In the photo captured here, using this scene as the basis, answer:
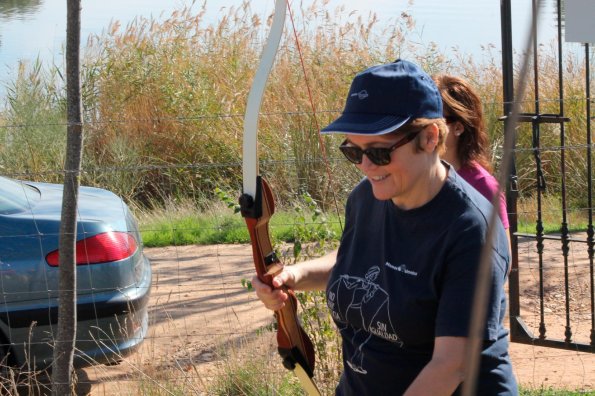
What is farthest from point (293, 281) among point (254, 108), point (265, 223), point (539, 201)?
point (539, 201)

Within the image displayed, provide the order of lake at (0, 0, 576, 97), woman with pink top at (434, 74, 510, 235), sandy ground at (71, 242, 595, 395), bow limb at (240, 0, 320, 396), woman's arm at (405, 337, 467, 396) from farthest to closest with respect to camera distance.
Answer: lake at (0, 0, 576, 97), sandy ground at (71, 242, 595, 395), woman with pink top at (434, 74, 510, 235), bow limb at (240, 0, 320, 396), woman's arm at (405, 337, 467, 396)

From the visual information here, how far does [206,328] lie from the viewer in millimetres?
6520

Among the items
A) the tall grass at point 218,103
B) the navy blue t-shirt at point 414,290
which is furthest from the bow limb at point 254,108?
the tall grass at point 218,103

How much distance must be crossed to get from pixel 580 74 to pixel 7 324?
843 cm

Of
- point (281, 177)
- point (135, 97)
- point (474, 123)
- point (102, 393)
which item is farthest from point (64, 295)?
point (135, 97)

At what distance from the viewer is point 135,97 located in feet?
40.2

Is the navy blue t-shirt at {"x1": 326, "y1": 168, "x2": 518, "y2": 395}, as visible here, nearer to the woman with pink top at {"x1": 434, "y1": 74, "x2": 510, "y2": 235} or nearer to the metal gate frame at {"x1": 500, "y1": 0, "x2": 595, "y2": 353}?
the woman with pink top at {"x1": 434, "y1": 74, "x2": 510, "y2": 235}

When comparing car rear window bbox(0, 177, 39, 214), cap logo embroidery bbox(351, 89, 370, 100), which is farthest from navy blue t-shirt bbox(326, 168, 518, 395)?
car rear window bbox(0, 177, 39, 214)

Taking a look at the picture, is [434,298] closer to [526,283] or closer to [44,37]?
[526,283]

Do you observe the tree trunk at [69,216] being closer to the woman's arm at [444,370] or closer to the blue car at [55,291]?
the blue car at [55,291]

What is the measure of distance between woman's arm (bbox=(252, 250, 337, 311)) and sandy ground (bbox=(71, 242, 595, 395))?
75.8 inches

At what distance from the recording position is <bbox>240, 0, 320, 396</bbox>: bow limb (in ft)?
8.99

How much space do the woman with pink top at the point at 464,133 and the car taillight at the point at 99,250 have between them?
233cm

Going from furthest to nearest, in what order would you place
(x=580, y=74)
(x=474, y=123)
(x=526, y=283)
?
(x=580, y=74), (x=526, y=283), (x=474, y=123)
